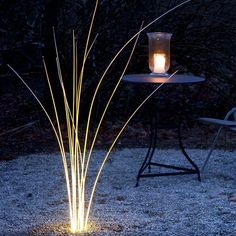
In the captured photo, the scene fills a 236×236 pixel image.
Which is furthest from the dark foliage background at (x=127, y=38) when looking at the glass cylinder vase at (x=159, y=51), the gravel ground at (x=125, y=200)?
the glass cylinder vase at (x=159, y=51)

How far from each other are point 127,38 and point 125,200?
338 cm

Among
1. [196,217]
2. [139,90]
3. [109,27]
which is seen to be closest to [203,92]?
[139,90]

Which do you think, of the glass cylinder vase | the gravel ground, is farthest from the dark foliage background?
the glass cylinder vase

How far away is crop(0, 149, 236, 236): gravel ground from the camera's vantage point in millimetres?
4246

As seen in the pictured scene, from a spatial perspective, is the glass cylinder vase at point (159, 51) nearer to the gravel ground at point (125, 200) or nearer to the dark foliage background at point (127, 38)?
the gravel ground at point (125, 200)

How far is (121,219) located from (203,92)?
483 centimetres

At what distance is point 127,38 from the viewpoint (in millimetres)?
7918

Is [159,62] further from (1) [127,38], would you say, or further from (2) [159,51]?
(1) [127,38]

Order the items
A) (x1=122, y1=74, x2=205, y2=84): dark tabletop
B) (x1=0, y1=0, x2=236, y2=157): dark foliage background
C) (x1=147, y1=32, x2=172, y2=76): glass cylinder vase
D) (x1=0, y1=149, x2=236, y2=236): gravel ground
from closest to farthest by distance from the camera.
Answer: (x1=0, y1=149, x2=236, y2=236): gravel ground, (x1=122, y1=74, x2=205, y2=84): dark tabletop, (x1=147, y1=32, x2=172, y2=76): glass cylinder vase, (x1=0, y1=0, x2=236, y2=157): dark foliage background

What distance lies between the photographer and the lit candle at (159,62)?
5758 mm

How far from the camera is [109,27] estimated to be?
7.95 m

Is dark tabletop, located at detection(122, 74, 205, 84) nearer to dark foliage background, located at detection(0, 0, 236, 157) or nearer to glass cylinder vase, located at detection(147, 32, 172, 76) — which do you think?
glass cylinder vase, located at detection(147, 32, 172, 76)

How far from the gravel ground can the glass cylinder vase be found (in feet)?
3.27

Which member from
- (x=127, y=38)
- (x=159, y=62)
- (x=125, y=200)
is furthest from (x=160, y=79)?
(x=127, y=38)
